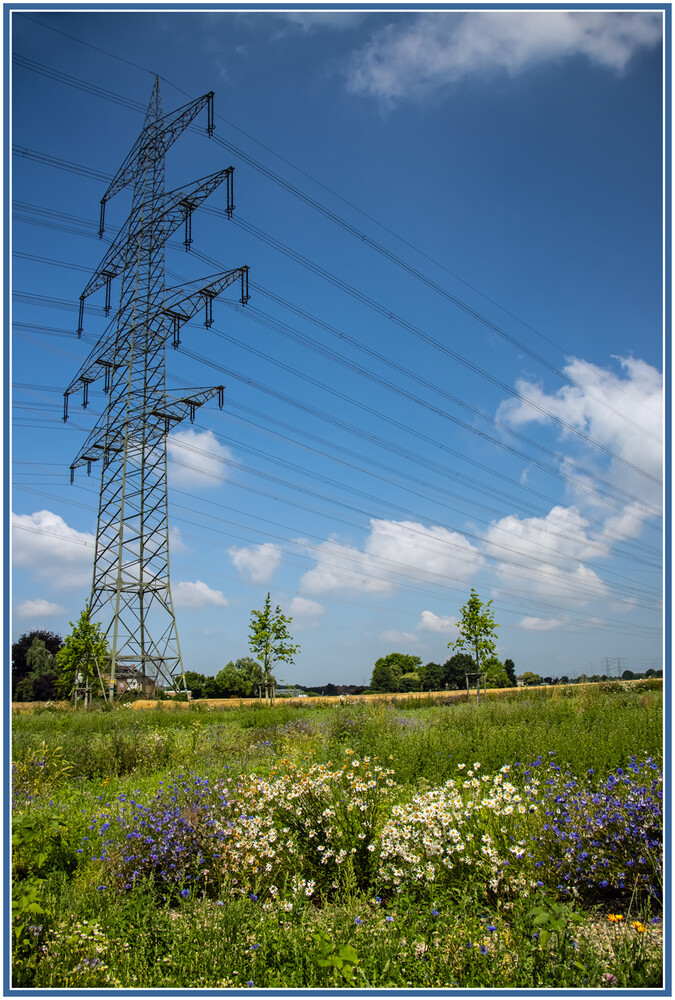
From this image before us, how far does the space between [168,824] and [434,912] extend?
7.46ft

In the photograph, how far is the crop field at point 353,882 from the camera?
2900 millimetres

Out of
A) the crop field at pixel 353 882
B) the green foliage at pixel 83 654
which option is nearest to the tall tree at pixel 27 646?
the green foliage at pixel 83 654

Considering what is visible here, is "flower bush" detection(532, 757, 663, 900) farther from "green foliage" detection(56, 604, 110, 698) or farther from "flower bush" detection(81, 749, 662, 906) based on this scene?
"green foliage" detection(56, 604, 110, 698)

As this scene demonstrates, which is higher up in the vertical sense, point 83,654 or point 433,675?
point 83,654

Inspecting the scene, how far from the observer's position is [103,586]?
2223 cm

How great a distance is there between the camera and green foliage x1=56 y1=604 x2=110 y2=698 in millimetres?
21984

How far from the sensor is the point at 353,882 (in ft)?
12.6

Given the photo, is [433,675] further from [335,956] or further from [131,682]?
[335,956]

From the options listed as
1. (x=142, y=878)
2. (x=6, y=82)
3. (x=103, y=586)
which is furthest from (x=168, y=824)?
(x=103, y=586)

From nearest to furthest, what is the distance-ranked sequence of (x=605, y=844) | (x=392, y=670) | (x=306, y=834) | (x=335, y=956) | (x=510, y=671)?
(x=335, y=956), (x=605, y=844), (x=306, y=834), (x=510, y=671), (x=392, y=670)

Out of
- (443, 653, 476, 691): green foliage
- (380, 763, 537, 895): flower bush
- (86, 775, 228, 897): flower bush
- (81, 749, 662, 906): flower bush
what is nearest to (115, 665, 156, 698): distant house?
(86, 775, 228, 897): flower bush

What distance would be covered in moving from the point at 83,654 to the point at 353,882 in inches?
836

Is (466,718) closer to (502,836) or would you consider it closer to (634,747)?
(634,747)

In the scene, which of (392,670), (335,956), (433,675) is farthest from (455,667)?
(335,956)
